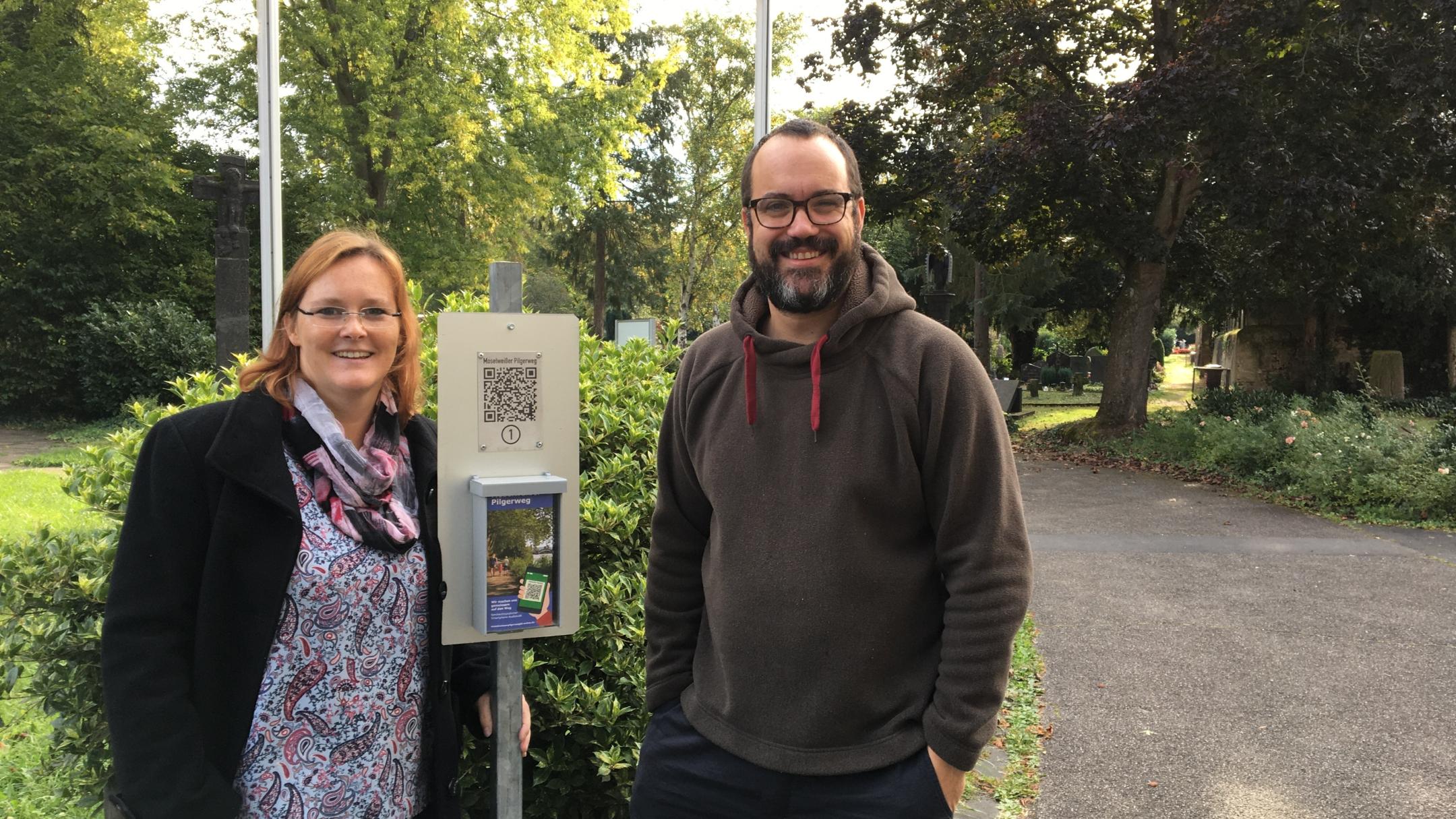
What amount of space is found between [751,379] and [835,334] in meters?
0.21

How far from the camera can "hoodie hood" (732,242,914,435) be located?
2.12 m

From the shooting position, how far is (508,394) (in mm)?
2363

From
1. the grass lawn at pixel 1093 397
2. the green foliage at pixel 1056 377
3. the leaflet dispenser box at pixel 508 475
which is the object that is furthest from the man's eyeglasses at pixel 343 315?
the green foliage at pixel 1056 377

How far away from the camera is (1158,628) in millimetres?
7066

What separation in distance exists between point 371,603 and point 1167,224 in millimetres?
18860

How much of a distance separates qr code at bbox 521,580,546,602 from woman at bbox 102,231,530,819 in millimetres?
203

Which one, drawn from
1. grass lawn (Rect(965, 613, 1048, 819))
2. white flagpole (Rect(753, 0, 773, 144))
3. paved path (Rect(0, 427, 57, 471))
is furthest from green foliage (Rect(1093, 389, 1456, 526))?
paved path (Rect(0, 427, 57, 471))

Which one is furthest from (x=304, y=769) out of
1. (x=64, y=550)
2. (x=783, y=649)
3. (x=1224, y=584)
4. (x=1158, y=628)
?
(x=1224, y=584)

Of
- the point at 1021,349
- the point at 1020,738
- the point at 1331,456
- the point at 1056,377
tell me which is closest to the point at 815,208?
the point at 1020,738

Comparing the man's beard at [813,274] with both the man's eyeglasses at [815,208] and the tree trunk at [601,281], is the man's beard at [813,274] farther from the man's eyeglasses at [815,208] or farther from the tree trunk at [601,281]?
the tree trunk at [601,281]

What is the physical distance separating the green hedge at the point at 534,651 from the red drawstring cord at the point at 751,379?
1179 mm

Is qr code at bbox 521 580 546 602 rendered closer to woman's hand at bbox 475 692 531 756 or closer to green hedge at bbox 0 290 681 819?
woman's hand at bbox 475 692 531 756

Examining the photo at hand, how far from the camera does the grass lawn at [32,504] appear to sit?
8477 millimetres

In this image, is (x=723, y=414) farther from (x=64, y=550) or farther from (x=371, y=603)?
(x=64, y=550)
